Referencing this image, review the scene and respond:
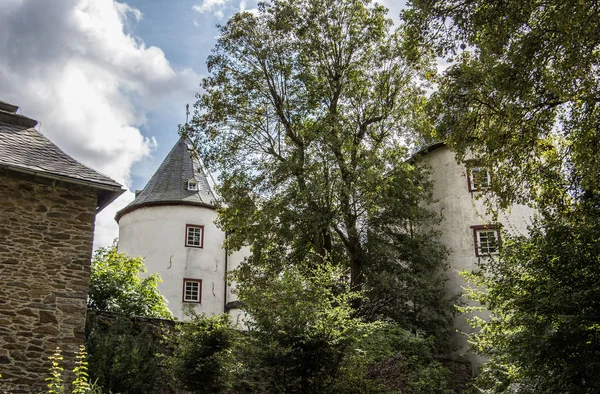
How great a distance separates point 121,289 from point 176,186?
13397 mm

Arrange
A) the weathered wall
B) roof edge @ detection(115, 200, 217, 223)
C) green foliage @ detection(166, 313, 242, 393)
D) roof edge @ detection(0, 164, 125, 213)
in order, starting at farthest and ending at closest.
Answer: roof edge @ detection(115, 200, 217, 223) → the weathered wall → green foliage @ detection(166, 313, 242, 393) → roof edge @ detection(0, 164, 125, 213)

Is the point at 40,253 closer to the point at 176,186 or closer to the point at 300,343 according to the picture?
the point at 300,343

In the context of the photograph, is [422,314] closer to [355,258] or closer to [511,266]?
[355,258]

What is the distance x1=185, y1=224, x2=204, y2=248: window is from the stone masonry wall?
1434 centimetres

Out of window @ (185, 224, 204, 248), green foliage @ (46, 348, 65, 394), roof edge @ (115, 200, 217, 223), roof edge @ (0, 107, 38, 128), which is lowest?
green foliage @ (46, 348, 65, 394)

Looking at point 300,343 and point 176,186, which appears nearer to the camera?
point 300,343

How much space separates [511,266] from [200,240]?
1793 cm

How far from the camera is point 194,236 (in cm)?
2700

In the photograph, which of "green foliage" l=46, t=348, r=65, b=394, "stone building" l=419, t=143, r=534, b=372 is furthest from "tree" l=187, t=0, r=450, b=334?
"green foliage" l=46, t=348, r=65, b=394

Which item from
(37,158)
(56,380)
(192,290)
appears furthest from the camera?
(192,290)

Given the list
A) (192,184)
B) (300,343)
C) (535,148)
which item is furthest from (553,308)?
(192,184)

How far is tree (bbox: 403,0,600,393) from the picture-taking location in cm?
937

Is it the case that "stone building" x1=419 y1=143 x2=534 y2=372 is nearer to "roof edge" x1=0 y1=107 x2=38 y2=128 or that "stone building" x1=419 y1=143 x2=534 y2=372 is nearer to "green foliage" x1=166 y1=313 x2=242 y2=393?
"green foliage" x1=166 y1=313 x2=242 y2=393

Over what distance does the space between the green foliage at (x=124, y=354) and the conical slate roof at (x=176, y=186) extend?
45.5ft
